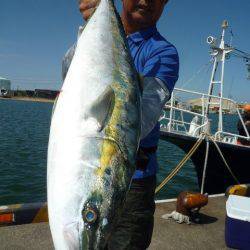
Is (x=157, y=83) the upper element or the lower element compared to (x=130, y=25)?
lower

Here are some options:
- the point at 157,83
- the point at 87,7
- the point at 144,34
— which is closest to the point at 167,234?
the point at 144,34

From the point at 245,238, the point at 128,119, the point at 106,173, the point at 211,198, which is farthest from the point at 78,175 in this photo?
the point at 211,198

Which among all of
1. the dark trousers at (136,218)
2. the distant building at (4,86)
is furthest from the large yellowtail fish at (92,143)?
the distant building at (4,86)

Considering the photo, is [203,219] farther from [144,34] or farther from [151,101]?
[151,101]

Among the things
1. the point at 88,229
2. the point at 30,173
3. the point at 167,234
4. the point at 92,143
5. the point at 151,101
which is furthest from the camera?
the point at 30,173

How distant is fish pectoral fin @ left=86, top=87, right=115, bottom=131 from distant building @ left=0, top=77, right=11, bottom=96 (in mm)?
126661

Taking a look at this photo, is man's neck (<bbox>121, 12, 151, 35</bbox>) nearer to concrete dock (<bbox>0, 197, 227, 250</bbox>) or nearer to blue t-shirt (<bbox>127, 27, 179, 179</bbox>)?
blue t-shirt (<bbox>127, 27, 179, 179</bbox>)

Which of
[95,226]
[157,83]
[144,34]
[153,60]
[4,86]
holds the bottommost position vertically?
[4,86]

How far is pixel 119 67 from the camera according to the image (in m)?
1.76

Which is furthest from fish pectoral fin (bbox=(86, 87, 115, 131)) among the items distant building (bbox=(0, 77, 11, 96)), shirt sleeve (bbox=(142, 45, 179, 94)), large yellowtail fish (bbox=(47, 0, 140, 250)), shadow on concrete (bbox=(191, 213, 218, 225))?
distant building (bbox=(0, 77, 11, 96))

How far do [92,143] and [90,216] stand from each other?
282mm

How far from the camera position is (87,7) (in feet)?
7.20

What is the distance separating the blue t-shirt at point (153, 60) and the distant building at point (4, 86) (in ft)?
413

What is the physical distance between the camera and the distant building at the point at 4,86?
401 ft
